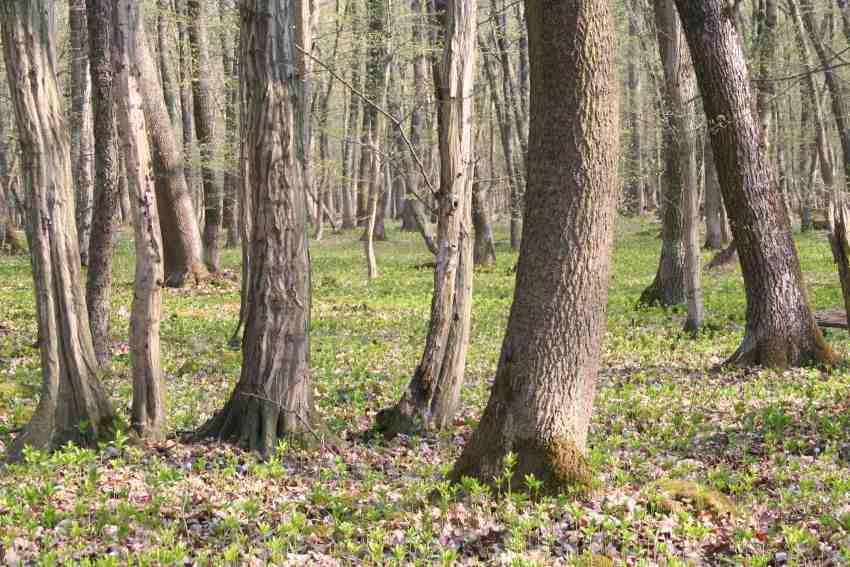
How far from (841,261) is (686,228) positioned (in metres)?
4.88

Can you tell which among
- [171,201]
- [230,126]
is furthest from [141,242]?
[230,126]

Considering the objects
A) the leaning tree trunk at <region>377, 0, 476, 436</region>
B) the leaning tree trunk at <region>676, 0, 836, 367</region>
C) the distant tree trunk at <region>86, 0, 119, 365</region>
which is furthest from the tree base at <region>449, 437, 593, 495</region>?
the distant tree trunk at <region>86, 0, 119, 365</region>

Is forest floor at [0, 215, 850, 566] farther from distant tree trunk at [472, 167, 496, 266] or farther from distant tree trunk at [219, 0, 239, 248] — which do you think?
distant tree trunk at [219, 0, 239, 248]

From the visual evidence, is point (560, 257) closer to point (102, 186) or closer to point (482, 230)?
point (102, 186)

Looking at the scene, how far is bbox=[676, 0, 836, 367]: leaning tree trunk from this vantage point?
34.9 feet

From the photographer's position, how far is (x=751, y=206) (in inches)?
424

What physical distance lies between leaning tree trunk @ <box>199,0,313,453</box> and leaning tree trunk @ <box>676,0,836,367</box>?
592 cm

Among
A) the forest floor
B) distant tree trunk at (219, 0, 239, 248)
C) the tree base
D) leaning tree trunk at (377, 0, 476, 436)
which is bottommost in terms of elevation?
the forest floor

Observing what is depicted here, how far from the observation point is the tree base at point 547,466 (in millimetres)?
5812

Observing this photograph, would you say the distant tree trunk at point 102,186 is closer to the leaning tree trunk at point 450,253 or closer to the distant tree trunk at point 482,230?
the leaning tree trunk at point 450,253

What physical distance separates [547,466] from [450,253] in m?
2.98

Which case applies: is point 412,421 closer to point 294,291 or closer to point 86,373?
point 294,291

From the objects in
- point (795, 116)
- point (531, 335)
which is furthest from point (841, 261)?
point (795, 116)

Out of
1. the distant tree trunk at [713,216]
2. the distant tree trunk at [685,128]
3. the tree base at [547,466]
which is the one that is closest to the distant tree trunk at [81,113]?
the distant tree trunk at [685,128]
